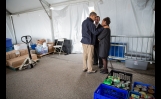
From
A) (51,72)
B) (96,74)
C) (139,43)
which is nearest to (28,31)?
(51,72)

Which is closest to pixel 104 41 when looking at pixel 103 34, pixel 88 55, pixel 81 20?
pixel 103 34

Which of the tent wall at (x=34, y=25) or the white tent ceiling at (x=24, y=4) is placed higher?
the white tent ceiling at (x=24, y=4)

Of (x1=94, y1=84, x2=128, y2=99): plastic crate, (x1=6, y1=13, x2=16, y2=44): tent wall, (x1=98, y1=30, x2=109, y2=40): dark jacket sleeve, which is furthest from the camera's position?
(x1=6, y1=13, x2=16, y2=44): tent wall

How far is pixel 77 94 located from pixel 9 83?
68.3 inches

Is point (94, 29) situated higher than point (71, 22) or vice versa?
point (71, 22)

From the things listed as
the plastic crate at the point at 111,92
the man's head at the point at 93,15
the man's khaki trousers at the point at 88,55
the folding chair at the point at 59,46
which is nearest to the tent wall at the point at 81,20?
the folding chair at the point at 59,46

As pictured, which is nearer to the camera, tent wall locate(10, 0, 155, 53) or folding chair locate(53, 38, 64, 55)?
tent wall locate(10, 0, 155, 53)

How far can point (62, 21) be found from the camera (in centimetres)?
479

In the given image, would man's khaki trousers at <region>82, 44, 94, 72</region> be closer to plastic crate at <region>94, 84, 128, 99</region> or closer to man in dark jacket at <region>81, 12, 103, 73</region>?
man in dark jacket at <region>81, 12, 103, 73</region>

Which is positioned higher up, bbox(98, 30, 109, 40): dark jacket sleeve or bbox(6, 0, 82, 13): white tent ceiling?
bbox(6, 0, 82, 13): white tent ceiling

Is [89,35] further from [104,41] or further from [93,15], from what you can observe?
[93,15]

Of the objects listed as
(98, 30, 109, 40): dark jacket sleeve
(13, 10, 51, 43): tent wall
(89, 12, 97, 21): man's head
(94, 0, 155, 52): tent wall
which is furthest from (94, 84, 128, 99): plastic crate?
(13, 10, 51, 43): tent wall

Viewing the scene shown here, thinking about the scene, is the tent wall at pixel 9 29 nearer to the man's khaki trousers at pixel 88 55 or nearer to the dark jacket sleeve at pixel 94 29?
the man's khaki trousers at pixel 88 55

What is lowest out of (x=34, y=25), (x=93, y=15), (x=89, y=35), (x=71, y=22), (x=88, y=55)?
(x=88, y=55)
